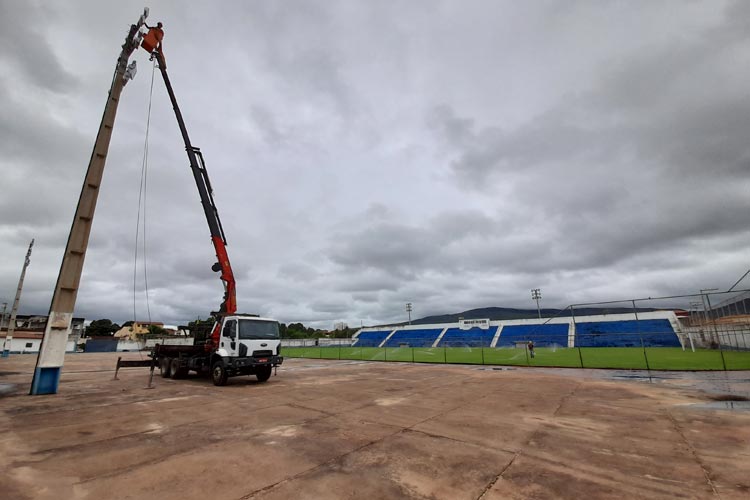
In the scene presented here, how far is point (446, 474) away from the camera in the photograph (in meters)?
4.50

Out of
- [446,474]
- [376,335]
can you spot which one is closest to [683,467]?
[446,474]

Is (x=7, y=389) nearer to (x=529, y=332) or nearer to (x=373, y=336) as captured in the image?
(x=529, y=332)

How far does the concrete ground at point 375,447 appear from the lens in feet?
13.4

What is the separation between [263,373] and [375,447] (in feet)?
34.3

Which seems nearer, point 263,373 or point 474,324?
point 263,373

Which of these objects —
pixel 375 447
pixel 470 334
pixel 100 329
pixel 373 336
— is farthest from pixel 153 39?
pixel 100 329

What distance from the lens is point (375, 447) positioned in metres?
5.62

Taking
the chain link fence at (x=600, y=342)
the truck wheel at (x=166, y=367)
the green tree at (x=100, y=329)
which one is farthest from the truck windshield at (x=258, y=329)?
the green tree at (x=100, y=329)

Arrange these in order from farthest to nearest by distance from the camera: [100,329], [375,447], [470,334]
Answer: [100,329], [470,334], [375,447]

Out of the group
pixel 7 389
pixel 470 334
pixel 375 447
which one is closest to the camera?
pixel 375 447

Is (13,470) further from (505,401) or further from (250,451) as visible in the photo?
(505,401)

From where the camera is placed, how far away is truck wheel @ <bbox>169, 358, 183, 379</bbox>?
15617 millimetres

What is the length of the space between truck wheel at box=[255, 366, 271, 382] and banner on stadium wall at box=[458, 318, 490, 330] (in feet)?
177

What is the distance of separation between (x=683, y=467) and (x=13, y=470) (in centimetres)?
929
